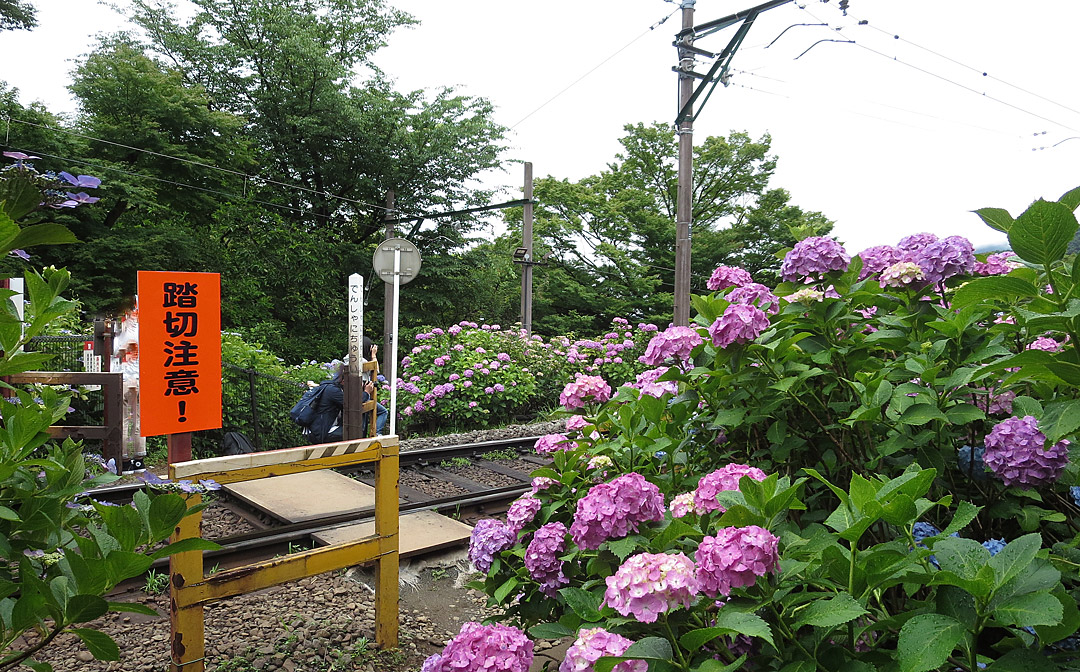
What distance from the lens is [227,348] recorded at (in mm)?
9758

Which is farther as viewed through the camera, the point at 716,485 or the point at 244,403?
the point at 244,403

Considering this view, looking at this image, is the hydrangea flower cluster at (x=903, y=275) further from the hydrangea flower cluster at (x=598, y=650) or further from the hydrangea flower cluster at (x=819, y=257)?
the hydrangea flower cluster at (x=598, y=650)

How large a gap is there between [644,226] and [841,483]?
78.2ft

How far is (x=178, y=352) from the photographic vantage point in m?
2.83

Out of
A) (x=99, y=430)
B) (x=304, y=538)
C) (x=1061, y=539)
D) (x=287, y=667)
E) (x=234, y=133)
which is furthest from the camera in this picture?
(x=234, y=133)

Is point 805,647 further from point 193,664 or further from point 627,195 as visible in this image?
point 627,195

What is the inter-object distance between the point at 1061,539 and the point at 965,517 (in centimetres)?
55

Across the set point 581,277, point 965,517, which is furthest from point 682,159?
point 581,277

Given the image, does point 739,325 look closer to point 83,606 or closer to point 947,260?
point 947,260

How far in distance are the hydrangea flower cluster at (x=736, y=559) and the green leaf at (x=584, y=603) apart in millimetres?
261

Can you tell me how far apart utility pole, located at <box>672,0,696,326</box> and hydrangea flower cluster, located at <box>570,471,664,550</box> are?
7.95 m

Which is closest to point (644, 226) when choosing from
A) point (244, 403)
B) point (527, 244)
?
point (527, 244)

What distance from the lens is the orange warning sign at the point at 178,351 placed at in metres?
2.74

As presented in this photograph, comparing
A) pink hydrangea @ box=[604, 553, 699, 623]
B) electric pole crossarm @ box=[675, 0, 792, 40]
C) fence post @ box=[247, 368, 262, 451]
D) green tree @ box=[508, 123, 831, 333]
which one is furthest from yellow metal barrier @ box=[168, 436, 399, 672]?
green tree @ box=[508, 123, 831, 333]
